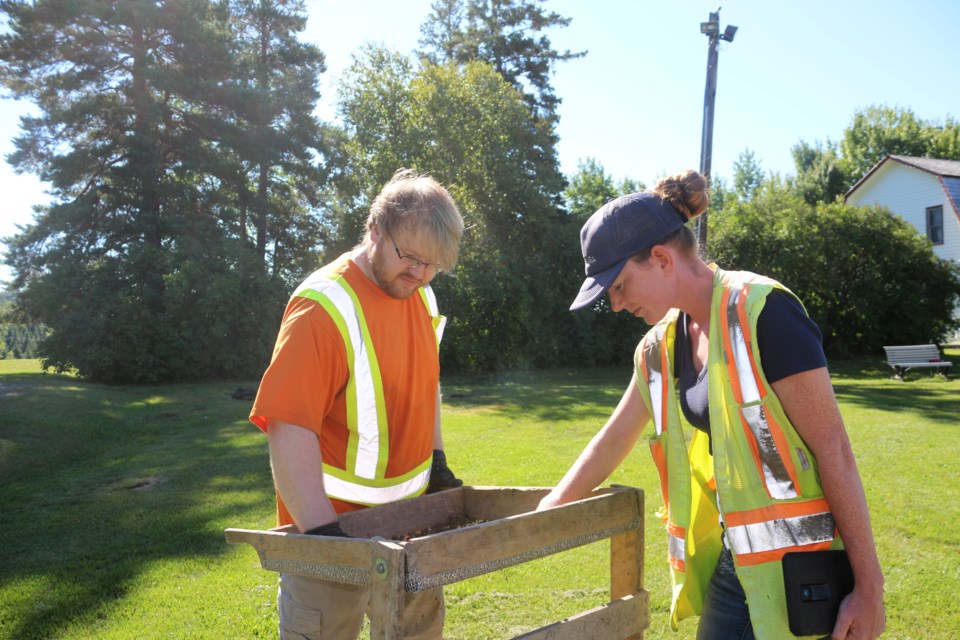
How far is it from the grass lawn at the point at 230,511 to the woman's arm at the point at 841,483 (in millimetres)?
2750

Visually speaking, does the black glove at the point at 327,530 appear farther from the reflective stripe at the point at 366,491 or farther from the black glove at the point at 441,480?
the black glove at the point at 441,480

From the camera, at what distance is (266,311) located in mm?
22203

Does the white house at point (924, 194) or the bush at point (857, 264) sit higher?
the white house at point (924, 194)

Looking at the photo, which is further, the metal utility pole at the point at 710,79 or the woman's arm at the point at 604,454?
the metal utility pole at the point at 710,79

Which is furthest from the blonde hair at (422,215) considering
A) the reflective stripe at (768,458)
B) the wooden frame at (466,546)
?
the reflective stripe at (768,458)

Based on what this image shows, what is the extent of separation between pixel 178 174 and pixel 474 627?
2317 centimetres

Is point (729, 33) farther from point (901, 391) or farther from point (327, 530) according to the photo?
point (327, 530)

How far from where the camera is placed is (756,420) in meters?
2.12

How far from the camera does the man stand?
2383 mm

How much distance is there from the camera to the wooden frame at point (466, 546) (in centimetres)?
202

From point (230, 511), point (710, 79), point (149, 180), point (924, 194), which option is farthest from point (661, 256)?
point (924, 194)

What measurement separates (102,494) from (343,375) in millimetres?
7359

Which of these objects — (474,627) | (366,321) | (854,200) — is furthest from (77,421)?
(854,200)

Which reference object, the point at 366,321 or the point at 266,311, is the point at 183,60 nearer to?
the point at 266,311
